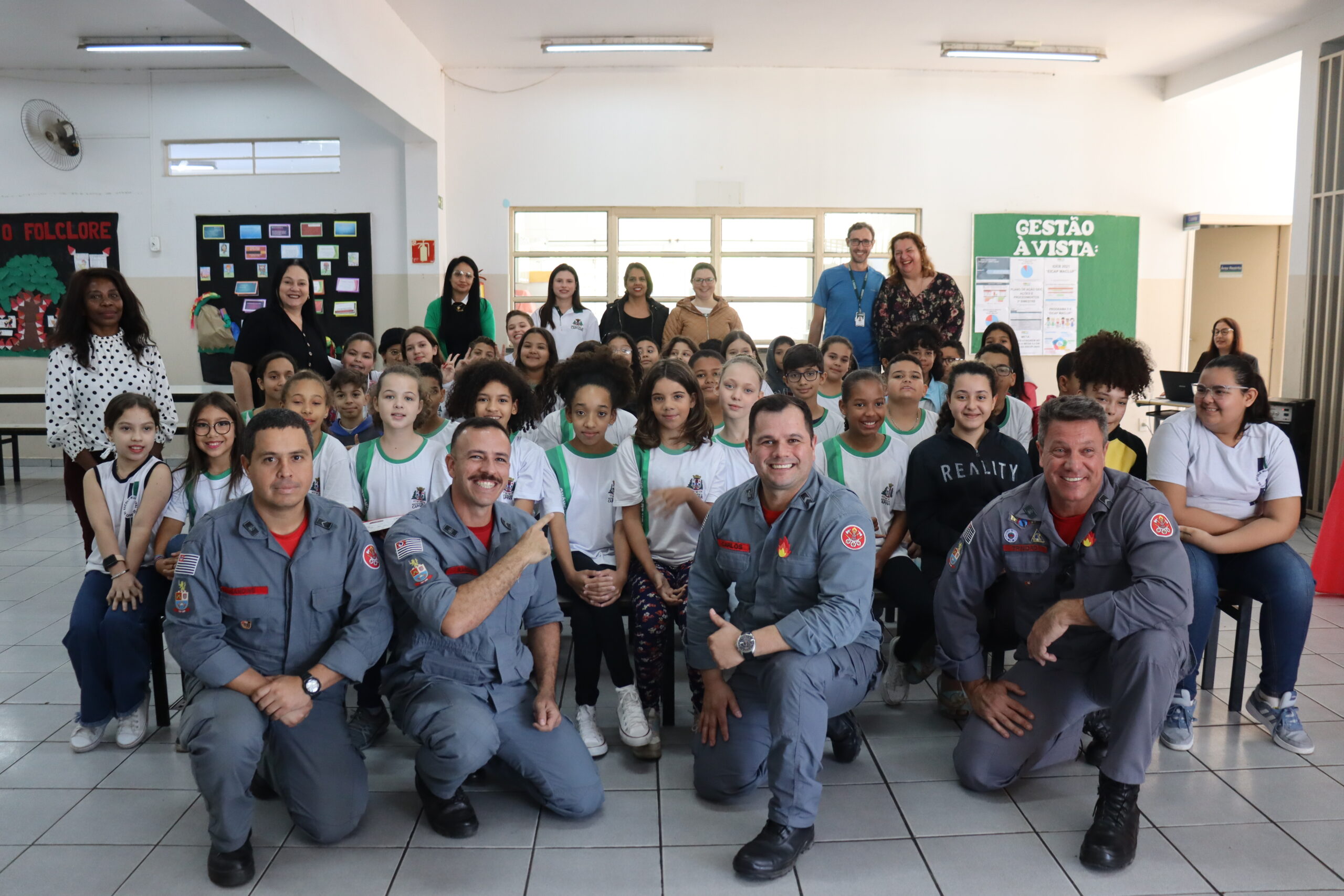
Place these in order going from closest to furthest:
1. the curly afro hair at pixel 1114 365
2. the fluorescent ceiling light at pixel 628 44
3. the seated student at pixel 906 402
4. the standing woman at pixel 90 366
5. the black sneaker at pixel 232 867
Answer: the black sneaker at pixel 232 867, the curly afro hair at pixel 1114 365, the seated student at pixel 906 402, the standing woman at pixel 90 366, the fluorescent ceiling light at pixel 628 44

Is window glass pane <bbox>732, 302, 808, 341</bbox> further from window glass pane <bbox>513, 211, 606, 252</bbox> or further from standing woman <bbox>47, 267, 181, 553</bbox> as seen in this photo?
standing woman <bbox>47, 267, 181, 553</bbox>

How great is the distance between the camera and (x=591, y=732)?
2.90 metres

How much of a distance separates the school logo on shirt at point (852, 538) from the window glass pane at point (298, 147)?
7.29 meters

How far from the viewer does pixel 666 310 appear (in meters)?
6.51

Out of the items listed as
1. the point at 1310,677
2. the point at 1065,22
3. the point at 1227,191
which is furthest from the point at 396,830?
the point at 1227,191

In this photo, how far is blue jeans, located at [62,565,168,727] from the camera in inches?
113

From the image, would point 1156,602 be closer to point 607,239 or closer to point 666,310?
point 666,310

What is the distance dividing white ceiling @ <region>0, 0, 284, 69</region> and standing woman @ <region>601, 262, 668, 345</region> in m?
3.57

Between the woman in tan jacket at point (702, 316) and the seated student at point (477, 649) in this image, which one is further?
the woman in tan jacket at point (702, 316)

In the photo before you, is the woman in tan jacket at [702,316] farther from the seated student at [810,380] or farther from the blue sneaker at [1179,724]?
the blue sneaker at [1179,724]

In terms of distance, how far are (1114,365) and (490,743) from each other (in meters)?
2.57

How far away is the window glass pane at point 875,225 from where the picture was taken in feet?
27.8

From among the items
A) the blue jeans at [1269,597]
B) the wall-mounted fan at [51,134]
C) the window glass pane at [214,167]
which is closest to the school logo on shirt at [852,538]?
the blue jeans at [1269,597]

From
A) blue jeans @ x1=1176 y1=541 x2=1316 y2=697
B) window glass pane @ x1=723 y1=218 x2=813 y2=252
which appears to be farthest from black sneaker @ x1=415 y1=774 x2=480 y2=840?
window glass pane @ x1=723 y1=218 x2=813 y2=252
